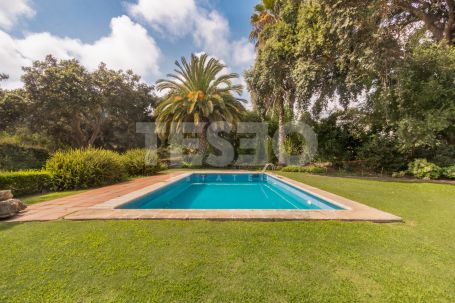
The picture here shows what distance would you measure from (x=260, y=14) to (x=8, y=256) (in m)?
17.4

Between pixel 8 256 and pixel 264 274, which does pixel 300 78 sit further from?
pixel 8 256

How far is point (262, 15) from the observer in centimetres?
1483

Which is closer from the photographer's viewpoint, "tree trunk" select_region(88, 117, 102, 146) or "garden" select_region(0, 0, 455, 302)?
"garden" select_region(0, 0, 455, 302)

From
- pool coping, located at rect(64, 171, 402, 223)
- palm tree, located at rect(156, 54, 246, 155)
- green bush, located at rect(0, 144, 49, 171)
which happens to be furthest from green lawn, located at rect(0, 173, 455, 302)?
green bush, located at rect(0, 144, 49, 171)

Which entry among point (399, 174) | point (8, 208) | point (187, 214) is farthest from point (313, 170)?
point (8, 208)

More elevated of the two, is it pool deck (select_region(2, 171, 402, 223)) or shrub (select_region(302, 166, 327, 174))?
shrub (select_region(302, 166, 327, 174))

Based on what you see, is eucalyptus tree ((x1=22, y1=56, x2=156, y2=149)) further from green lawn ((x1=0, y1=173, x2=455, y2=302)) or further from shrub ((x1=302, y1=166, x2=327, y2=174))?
shrub ((x1=302, y1=166, x2=327, y2=174))

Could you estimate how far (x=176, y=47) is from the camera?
14.1 m

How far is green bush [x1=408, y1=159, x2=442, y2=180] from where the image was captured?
9703 millimetres

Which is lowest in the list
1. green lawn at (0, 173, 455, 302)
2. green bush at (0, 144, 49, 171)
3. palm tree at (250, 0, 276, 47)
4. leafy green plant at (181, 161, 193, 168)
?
green lawn at (0, 173, 455, 302)

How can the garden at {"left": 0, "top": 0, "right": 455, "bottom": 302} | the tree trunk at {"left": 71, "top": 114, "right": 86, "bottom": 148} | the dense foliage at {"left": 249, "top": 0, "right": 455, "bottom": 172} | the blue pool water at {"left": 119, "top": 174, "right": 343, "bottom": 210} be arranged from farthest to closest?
the tree trunk at {"left": 71, "top": 114, "right": 86, "bottom": 148}, the dense foliage at {"left": 249, "top": 0, "right": 455, "bottom": 172}, the blue pool water at {"left": 119, "top": 174, "right": 343, "bottom": 210}, the garden at {"left": 0, "top": 0, "right": 455, "bottom": 302}

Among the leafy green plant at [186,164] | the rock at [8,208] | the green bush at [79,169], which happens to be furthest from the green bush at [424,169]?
the rock at [8,208]

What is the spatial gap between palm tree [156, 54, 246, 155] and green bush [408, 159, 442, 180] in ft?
34.2

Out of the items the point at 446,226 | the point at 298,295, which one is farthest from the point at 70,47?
the point at 446,226
